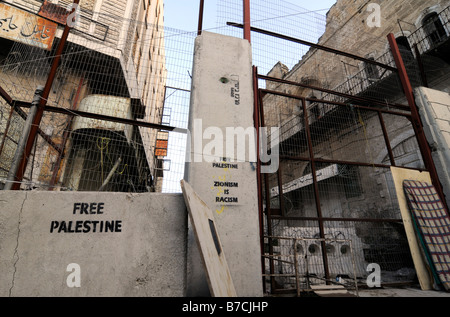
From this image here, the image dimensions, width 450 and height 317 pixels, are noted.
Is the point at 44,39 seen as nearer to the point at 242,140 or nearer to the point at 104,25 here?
the point at 104,25

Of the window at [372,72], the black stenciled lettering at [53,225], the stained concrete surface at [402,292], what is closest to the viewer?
the black stenciled lettering at [53,225]

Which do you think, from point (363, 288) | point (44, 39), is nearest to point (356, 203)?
point (363, 288)

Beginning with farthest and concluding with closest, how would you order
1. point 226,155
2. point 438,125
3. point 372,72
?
point 372,72
point 438,125
point 226,155

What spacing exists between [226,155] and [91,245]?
74.9 inches

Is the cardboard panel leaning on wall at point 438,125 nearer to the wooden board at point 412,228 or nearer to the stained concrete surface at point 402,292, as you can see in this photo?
the wooden board at point 412,228

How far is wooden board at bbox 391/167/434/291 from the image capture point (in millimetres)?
4363

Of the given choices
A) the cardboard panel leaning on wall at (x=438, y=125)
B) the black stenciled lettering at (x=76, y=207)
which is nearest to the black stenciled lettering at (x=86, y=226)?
the black stenciled lettering at (x=76, y=207)

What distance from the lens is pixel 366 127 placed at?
39.3 feet

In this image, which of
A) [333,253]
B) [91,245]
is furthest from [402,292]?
[91,245]

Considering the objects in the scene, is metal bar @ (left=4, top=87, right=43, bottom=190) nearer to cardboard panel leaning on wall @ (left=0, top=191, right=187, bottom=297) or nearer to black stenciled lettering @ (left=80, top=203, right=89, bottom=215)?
cardboard panel leaning on wall @ (left=0, top=191, right=187, bottom=297)

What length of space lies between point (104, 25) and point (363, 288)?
11807 mm

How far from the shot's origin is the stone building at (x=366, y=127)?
886 cm

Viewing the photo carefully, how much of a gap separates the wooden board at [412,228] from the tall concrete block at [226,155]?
3659 mm

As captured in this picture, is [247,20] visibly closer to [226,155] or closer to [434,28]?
[226,155]
